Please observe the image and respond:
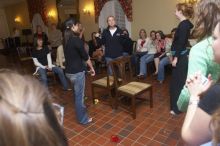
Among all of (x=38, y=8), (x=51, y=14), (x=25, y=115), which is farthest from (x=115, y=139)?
(x=38, y=8)

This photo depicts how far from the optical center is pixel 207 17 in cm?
139

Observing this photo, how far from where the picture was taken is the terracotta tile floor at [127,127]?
266cm

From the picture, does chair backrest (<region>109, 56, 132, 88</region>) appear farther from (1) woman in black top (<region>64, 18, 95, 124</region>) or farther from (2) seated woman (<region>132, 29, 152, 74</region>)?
(2) seated woman (<region>132, 29, 152, 74</region>)

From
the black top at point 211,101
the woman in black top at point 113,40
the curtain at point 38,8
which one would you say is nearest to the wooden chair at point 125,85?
the woman in black top at point 113,40

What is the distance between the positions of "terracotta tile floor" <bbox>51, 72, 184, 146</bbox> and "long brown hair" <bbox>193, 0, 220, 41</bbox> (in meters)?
1.51

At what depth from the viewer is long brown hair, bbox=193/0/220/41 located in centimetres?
138

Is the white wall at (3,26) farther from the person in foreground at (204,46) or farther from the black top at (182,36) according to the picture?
the person in foreground at (204,46)

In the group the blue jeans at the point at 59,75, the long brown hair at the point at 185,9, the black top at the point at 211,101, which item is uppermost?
the long brown hair at the point at 185,9

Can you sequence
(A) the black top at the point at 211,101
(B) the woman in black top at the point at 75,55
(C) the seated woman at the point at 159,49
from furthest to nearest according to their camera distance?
(C) the seated woman at the point at 159,49 < (B) the woman in black top at the point at 75,55 < (A) the black top at the point at 211,101

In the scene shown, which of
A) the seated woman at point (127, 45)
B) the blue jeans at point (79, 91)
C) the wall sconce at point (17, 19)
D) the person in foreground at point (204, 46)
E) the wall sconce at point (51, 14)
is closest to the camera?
the person in foreground at point (204, 46)

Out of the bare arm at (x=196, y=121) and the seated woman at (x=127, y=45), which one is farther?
the seated woman at (x=127, y=45)

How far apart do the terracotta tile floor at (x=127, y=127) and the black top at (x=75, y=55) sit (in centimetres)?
40

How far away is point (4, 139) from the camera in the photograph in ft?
1.71

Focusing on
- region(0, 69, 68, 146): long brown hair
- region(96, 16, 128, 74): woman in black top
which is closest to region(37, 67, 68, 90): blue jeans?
region(96, 16, 128, 74): woman in black top
